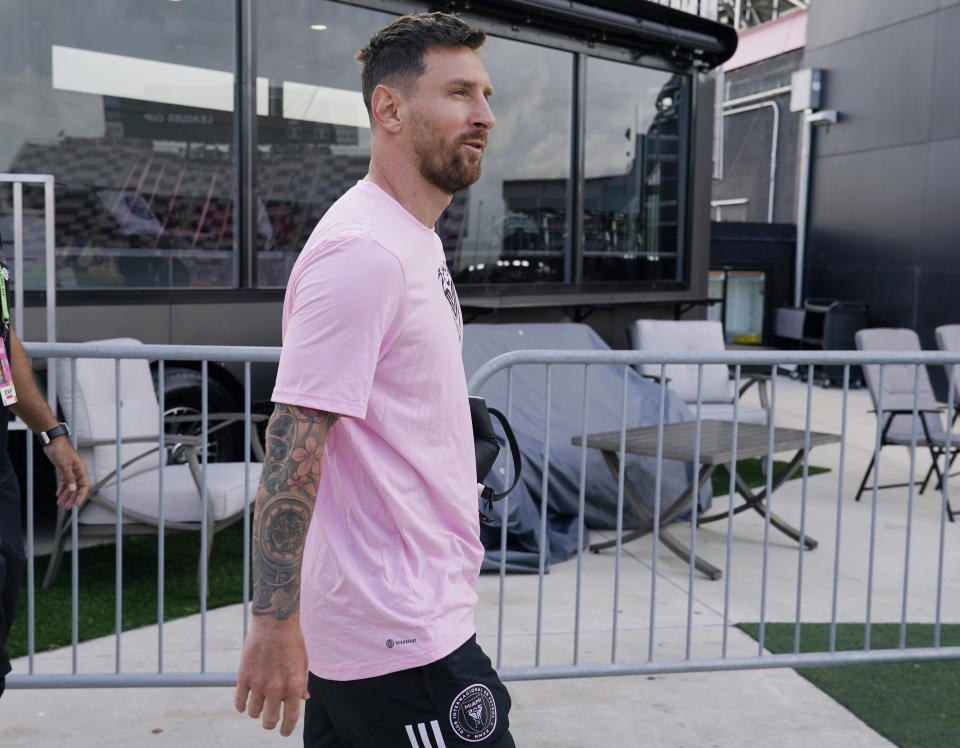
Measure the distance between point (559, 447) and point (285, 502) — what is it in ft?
14.9

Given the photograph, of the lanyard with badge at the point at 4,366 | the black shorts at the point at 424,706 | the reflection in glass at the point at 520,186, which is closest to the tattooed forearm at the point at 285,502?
the black shorts at the point at 424,706

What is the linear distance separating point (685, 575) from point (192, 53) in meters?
4.38

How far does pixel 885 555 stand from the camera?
5816 millimetres

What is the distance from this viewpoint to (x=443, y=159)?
1688 millimetres

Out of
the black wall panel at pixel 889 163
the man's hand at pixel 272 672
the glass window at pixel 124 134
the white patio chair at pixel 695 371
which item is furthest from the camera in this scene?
the black wall panel at pixel 889 163

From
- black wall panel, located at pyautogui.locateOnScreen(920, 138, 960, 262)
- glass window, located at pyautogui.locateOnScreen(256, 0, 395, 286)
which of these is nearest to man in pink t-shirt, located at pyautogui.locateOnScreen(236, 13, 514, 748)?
glass window, located at pyautogui.locateOnScreen(256, 0, 395, 286)

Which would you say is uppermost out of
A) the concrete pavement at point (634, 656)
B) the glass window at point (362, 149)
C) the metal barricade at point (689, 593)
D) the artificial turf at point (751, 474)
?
the glass window at point (362, 149)

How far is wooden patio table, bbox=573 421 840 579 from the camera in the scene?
5176mm

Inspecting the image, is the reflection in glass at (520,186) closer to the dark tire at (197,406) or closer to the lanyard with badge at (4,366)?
the dark tire at (197,406)

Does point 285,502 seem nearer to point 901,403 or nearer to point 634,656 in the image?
point 634,656

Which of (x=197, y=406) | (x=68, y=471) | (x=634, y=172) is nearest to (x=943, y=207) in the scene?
(x=634, y=172)

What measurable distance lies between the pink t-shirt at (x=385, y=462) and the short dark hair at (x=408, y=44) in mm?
175

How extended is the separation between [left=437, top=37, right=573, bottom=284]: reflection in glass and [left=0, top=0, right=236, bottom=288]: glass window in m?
2.10

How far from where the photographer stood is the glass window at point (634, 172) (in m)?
9.47
